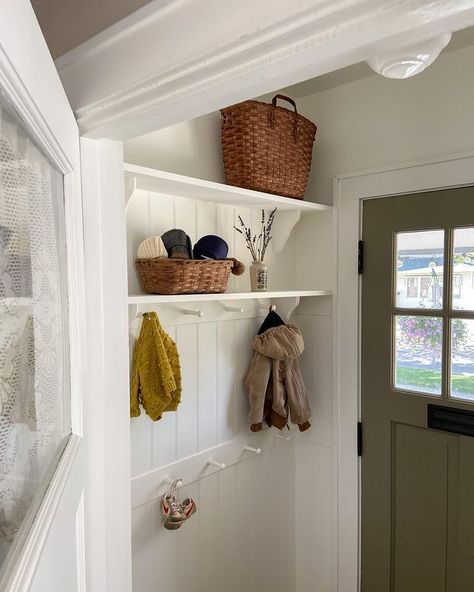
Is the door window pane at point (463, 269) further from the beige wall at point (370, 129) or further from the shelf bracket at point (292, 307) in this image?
the shelf bracket at point (292, 307)

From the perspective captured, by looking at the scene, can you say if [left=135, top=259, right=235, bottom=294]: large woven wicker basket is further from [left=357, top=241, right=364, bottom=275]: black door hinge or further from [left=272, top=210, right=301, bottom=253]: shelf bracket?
[left=357, top=241, right=364, bottom=275]: black door hinge

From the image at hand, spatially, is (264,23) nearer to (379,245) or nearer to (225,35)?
(225,35)

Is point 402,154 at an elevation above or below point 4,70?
above

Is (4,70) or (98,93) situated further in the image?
(98,93)

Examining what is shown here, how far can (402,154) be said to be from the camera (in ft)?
5.82

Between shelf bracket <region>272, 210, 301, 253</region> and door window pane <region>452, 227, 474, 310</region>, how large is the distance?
24.3 inches

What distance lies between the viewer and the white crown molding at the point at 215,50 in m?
0.51

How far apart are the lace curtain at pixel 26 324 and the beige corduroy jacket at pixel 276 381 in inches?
45.8

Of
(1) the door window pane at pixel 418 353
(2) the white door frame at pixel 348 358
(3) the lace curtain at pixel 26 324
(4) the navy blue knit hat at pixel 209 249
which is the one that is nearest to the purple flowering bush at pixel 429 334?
(1) the door window pane at pixel 418 353

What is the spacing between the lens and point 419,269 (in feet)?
5.82

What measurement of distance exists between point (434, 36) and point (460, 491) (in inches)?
65.6

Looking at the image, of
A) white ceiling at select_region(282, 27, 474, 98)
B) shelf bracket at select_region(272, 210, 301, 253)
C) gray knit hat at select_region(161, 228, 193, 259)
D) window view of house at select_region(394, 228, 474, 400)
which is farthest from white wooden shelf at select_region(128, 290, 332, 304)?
white ceiling at select_region(282, 27, 474, 98)

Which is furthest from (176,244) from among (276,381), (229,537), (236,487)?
(229,537)

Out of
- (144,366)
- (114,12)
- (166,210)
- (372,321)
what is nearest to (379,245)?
(372,321)
